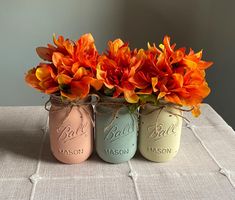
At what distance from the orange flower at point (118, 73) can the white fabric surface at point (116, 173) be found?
18cm

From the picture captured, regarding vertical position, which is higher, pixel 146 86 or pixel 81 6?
pixel 146 86

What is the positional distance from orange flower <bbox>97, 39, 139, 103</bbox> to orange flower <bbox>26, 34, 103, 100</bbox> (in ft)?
0.06

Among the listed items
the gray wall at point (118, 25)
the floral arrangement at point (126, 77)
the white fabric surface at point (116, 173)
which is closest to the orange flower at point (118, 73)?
the floral arrangement at point (126, 77)

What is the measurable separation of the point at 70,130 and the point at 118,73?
165 mm

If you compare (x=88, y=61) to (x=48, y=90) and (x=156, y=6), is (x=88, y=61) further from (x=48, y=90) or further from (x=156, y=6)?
(x=156, y=6)

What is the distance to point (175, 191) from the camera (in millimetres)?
695

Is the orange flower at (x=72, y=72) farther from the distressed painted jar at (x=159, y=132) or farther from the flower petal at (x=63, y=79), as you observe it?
the distressed painted jar at (x=159, y=132)

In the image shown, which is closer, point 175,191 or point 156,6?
point 175,191

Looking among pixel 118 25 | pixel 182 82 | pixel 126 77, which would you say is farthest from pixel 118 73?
pixel 118 25

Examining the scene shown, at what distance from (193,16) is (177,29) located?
0.09 meters

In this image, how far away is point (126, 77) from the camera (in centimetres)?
70

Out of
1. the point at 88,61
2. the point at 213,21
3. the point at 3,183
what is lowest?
the point at 3,183

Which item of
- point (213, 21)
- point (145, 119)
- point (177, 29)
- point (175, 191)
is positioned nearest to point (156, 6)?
point (177, 29)

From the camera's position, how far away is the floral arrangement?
0.70 meters
